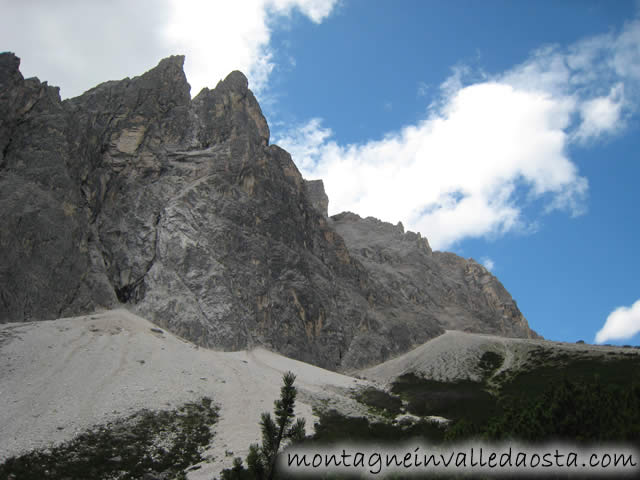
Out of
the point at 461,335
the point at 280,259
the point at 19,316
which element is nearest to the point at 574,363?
the point at 461,335

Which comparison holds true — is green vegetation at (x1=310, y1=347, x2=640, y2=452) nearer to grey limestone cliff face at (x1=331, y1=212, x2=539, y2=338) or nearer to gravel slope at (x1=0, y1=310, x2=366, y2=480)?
gravel slope at (x1=0, y1=310, x2=366, y2=480)

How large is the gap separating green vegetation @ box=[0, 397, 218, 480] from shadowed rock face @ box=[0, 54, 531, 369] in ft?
91.7

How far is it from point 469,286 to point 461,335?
5780 centimetres

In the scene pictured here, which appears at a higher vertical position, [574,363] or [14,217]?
[14,217]

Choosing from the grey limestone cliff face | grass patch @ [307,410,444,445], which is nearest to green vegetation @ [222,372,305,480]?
grass patch @ [307,410,444,445]

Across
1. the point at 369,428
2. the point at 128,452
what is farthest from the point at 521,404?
the point at 369,428

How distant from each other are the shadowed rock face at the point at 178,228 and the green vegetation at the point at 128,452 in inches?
1100

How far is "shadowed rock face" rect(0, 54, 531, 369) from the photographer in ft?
204

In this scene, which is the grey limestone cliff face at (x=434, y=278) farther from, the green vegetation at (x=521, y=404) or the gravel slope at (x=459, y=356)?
the green vegetation at (x=521, y=404)

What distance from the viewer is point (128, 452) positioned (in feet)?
97.5

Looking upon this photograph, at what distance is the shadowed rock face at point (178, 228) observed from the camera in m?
62.2

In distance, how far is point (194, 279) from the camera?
71.2 meters

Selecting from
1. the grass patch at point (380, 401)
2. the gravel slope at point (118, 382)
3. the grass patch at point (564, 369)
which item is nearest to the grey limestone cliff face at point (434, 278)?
the grass patch at point (564, 369)

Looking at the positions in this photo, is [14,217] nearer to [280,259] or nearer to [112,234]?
[112,234]
